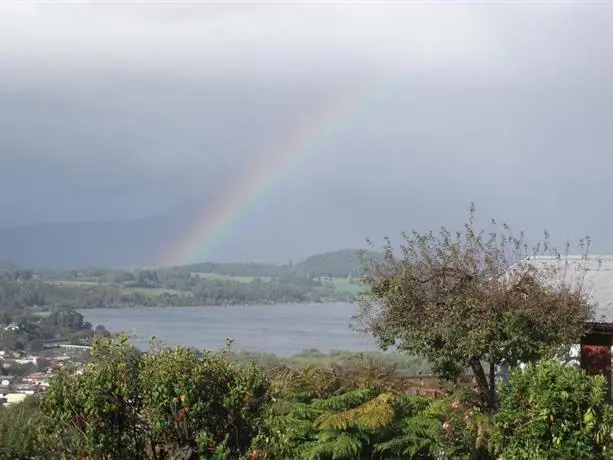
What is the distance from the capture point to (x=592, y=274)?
545 inches

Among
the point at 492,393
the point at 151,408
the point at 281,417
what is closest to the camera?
the point at 151,408

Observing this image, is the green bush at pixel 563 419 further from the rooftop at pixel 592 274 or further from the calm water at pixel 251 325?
the calm water at pixel 251 325

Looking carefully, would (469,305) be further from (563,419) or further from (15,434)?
(15,434)

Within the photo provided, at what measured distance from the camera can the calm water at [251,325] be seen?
57594 millimetres

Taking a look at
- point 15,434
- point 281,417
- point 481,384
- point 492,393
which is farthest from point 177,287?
point 281,417

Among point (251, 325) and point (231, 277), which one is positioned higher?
point (231, 277)

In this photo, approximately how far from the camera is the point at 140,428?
6270mm

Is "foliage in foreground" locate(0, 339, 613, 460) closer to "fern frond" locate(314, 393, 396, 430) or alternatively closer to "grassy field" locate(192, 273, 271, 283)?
"fern frond" locate(314, 393, 396, 430)

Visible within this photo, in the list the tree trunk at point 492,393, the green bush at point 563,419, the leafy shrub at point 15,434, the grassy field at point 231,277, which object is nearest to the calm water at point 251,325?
the grassy field at point 231,277

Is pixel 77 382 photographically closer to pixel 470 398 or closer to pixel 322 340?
pixel 470 398

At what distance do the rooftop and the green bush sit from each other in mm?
4305

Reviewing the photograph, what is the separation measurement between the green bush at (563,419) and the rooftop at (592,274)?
4.31 meters

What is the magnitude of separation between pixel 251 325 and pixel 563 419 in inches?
2934

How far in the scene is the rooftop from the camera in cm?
1281
